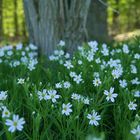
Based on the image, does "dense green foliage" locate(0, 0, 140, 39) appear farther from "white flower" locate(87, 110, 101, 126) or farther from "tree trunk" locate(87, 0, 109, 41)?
"white flower" locate(87, 110, 101, 126)

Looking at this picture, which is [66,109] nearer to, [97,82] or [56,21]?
[97,82]

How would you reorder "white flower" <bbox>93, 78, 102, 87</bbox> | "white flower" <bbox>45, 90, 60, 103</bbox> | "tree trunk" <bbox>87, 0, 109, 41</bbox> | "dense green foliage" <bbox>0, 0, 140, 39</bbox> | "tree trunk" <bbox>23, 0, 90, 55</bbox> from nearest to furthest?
"white flower" <bbox>45, 90, 60, 103</bbox> < "white flower" <bbox>93, 78, 102, 87</bbox> < "tree trunk" <bbox>23, 0, 90, 55</bbox> < "tree trunk" <bbox>87, 0, 109, 41</bbox> < "dense green foliage" <bbox>0, 0, 140, 39</bbox>

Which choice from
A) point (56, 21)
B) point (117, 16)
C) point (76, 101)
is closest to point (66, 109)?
point (76, 101)

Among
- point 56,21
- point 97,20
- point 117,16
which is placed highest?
point 117,16

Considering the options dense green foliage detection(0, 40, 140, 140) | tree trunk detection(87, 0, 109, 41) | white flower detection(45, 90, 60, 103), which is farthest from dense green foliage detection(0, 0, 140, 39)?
white flower detection(45, 90, 60, 103)

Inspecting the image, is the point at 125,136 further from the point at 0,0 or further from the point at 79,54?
the point at 0,0

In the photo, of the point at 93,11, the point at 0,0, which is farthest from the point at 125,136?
the point at 0,0
